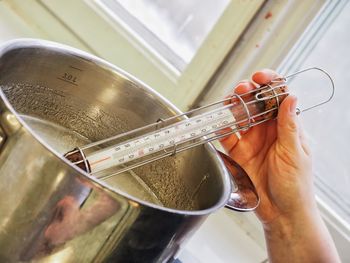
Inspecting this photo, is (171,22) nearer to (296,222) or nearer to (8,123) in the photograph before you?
(296,222)

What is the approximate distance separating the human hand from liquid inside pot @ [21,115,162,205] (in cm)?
17

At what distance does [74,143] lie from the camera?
0.57m

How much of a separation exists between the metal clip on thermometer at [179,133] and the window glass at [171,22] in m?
0.31

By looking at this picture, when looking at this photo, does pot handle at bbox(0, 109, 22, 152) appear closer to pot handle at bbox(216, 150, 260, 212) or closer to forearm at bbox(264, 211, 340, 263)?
pot handle at bbox(216, 150, 260, 212)

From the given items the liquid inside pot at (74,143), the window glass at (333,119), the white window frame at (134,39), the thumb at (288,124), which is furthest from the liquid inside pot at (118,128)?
the window glass at (333,119)

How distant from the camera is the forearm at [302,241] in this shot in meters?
0.61

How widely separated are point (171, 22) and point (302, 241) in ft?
1.60

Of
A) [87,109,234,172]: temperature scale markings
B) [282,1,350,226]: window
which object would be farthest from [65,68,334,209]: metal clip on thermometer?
[282,1,350,226]: window

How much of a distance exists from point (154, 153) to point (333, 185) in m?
0.41

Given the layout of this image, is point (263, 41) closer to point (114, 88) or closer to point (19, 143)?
point (114, 88)

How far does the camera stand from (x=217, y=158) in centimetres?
50

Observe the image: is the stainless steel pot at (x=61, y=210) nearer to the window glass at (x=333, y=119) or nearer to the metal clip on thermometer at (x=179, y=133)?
the metal clip on thermometer at (x=179, y=133)

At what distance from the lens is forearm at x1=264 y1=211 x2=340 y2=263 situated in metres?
0.61

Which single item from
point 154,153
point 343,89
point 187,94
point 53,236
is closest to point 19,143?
point 53,236
